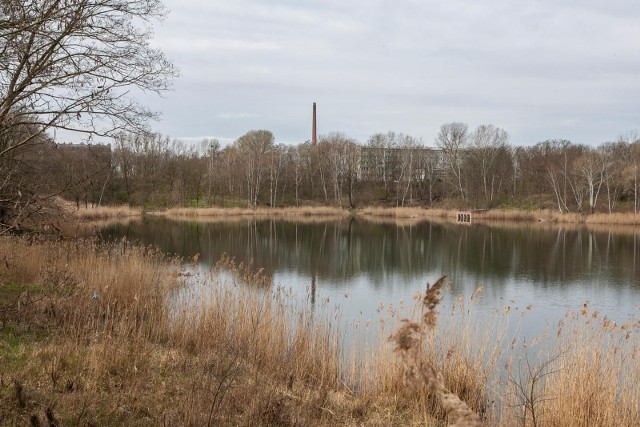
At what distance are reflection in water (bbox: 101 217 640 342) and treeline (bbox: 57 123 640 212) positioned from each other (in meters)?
19.0

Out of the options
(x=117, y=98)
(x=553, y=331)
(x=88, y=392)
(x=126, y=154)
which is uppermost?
(x=126, y=154)

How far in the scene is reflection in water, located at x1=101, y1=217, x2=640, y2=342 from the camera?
42.9ft

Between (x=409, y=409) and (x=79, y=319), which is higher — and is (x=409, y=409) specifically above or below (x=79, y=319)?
below

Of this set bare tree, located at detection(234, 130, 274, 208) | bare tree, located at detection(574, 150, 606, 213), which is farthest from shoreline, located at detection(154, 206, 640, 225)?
bare tree, located at detection(574, 150, 606, 213)

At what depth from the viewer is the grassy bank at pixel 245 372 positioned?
4.23m

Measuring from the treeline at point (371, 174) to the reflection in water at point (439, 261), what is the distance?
62.2 feet

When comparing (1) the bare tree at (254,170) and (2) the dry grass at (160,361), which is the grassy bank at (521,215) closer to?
(1) the bare tree at (254,170)

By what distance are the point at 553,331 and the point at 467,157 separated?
48070mm

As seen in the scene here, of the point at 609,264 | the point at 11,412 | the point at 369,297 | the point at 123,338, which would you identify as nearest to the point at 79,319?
the point at 123,338

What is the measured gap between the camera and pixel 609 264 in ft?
62.7

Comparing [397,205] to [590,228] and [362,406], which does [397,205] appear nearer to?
[590,228]

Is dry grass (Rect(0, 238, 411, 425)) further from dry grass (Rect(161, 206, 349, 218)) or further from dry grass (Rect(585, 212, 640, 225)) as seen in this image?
dry grass (Rect(161, 206, 349, 218))

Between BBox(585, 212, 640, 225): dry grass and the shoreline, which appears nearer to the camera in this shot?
BBox(585, 212, 640, 225): dry grass

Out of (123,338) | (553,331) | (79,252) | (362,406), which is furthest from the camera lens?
(79,252)
